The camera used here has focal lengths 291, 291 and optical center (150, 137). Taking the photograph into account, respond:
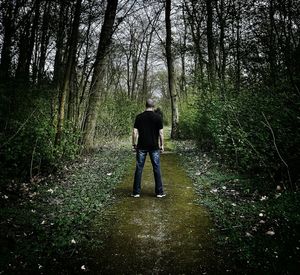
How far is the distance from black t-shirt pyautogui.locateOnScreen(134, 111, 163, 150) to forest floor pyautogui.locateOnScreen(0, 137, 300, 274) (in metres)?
1.20

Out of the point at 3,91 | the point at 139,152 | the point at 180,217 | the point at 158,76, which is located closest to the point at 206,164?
the point at 139,152

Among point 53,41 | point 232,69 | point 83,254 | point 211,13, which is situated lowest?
point 83,254

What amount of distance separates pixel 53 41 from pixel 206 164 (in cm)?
738

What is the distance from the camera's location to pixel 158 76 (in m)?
45.2

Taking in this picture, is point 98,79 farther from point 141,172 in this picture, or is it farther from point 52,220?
point 52,220

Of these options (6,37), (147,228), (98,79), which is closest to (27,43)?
(6,37)

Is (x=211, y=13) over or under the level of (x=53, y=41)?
over

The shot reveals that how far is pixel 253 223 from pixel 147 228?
1799 millimetres

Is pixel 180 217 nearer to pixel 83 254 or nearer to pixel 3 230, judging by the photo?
pixel 83 254

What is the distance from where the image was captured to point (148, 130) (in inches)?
268

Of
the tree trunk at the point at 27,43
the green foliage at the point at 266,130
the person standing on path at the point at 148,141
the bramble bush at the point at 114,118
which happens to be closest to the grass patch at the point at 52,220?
the person standing on path at the point at 148,141

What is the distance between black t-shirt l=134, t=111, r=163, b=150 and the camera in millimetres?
6789

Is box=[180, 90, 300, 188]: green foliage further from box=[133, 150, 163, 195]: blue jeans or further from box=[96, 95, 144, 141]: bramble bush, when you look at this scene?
box=[96, 95, 144, 141]: bramble bush

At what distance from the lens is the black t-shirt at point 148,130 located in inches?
267
